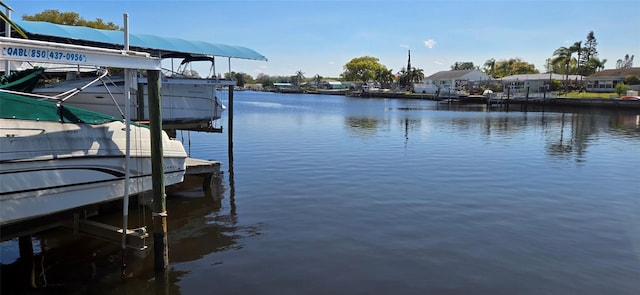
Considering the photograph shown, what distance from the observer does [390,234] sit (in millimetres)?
10586

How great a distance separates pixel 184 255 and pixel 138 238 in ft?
4.72

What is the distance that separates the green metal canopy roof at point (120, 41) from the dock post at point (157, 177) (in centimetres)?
1094

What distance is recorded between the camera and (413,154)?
22.2 m

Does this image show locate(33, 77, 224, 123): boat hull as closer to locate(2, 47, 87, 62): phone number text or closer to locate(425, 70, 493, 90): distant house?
locate(2, 47, 87, 62): phone number text

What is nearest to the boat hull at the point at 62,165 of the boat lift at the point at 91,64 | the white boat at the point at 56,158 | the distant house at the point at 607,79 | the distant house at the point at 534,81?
the white boat at the point at 56,158

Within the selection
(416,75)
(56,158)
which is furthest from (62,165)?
(416,75)

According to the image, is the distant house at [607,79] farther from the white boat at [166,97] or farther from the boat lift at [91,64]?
the boat lift at [91,64]

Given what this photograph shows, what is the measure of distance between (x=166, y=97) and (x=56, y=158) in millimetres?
12149

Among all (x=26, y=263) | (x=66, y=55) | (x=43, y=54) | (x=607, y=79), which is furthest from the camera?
(x=607, y=79)

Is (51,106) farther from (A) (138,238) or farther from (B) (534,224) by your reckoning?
(B) (534,224)

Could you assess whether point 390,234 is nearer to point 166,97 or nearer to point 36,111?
point 36,111

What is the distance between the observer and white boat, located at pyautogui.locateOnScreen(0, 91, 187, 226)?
730 cm

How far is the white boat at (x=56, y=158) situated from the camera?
7.30m

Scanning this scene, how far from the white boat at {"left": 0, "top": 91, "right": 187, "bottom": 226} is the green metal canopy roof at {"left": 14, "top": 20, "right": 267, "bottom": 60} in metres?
9.54
